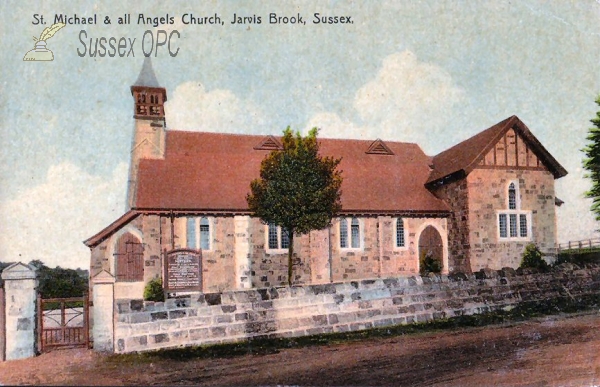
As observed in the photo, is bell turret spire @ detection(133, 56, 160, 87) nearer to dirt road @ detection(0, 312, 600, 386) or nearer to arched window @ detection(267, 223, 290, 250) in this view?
dirt road @ detection(0, 312, 600, 386)

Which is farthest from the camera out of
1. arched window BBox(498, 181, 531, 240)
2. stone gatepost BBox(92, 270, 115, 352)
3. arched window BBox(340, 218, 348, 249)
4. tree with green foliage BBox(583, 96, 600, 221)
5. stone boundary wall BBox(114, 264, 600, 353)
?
arched window BBox(340, 218, 348, 249)

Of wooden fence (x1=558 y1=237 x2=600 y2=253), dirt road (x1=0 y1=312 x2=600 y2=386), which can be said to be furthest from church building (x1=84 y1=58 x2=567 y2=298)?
dirt road (x1=0 y1=312 x2=600 y2=386)

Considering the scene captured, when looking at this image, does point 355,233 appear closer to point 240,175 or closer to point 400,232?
point 400,232

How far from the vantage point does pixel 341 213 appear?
20.0 metres

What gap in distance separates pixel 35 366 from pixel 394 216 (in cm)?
1468

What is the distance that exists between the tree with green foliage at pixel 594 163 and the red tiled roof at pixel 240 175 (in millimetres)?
6554

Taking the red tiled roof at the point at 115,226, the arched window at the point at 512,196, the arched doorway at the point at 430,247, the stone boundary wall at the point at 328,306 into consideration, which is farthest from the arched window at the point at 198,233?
the arched window at the point at 512,196

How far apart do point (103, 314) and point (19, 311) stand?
1582 millimetres

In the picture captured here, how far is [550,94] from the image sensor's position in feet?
44.8

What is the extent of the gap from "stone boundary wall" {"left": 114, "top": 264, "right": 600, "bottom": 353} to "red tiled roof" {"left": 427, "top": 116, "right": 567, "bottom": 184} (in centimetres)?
602

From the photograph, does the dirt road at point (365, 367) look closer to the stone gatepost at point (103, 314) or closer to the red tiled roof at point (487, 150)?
the stone gatepost at point (103, 314)

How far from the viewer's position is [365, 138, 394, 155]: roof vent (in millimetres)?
21125

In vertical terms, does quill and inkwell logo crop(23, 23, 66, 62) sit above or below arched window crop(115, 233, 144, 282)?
above

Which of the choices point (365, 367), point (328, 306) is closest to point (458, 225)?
Answer: point (328, 306)
